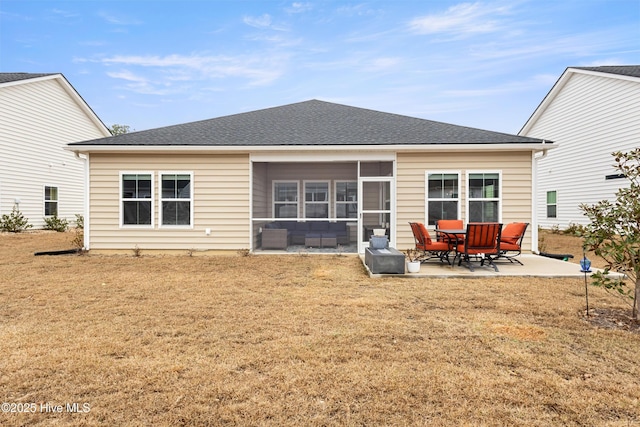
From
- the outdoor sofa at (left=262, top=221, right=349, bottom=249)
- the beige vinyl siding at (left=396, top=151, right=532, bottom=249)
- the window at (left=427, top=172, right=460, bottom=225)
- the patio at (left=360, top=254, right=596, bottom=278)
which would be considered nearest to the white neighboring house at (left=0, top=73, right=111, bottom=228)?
the outdoor sofa at (left=262, top=221, right=349, bottom=249)

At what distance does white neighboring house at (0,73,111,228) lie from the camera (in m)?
15.1

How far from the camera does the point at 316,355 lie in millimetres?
3182

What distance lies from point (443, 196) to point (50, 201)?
19.1 meters

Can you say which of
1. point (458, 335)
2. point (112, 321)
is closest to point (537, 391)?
point (458, 335)

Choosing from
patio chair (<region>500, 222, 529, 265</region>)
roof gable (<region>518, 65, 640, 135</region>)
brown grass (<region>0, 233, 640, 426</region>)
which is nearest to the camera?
brown grass (<region>0, 233, 640, 426</region>)

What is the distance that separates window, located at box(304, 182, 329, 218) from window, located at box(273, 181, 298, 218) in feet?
1.40

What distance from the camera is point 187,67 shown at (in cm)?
2128

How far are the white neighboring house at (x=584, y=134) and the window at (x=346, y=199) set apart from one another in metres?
7.31

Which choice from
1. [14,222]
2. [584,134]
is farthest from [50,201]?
[584,134]

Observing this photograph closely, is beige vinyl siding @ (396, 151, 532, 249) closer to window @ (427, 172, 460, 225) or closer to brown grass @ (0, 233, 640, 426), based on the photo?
window @ (427, 172, 460, 225)

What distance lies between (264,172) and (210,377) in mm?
10231

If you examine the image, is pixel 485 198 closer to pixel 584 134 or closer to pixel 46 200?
pixel 584 134

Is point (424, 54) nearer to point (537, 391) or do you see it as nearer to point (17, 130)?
point (537, 391)

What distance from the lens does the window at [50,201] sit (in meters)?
17.1
